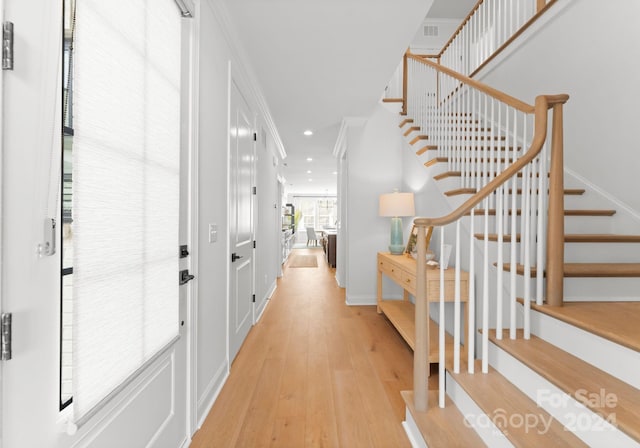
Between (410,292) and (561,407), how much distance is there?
4.41 ft

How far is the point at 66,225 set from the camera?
31.9 inches

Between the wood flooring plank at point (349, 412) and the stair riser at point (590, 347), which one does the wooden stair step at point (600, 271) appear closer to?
the stair riser at point (590, 347)

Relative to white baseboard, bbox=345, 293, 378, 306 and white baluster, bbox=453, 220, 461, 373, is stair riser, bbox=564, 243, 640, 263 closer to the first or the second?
white baluster, bbox=453, 220, 461, 373

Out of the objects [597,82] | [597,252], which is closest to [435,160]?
[597,82]

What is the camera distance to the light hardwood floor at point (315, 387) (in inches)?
62.2

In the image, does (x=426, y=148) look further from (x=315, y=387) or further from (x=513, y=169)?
(x=315, y=387)

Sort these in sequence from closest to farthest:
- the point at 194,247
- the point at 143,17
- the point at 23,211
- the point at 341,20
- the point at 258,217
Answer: the point at 23,211, the point at 143,17, the point at 194,247, the point at 341,20, the point at 258,217

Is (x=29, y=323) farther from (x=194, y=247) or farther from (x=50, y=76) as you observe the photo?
(x=194, y=247)

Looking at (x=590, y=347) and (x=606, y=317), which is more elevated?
(x=606, y=317)

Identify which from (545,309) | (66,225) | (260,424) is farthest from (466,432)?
(66,225)

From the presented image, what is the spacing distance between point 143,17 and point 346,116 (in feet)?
10.3

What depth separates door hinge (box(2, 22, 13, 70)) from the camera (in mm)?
626

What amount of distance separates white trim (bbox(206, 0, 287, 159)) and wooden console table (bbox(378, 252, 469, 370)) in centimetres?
233

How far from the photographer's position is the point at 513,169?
1599 mm
